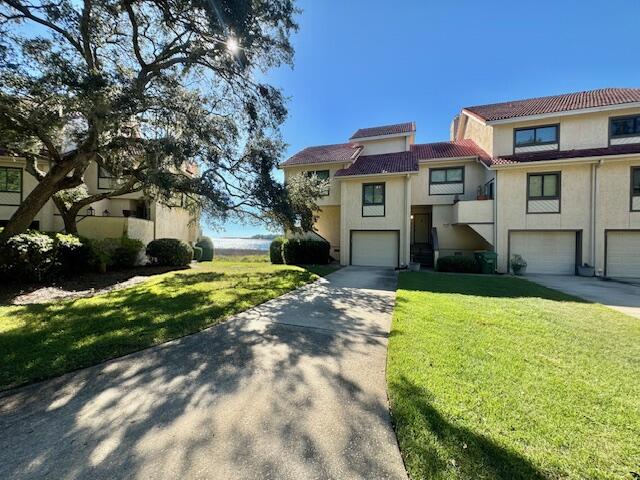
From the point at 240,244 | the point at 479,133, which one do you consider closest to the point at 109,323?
the point at 479,133

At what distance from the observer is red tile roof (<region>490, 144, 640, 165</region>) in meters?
13.6

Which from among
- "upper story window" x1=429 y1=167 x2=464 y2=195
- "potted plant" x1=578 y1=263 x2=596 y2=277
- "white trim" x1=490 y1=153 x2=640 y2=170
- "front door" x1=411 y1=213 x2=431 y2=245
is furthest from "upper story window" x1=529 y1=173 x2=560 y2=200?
"front door" x1=411 y1=213 x2=431 y2=245

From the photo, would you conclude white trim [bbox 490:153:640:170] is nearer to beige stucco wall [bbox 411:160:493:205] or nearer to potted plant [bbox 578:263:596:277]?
beige stucco wall [bbox 411:160:493:205]

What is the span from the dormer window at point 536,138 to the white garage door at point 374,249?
27.8ft

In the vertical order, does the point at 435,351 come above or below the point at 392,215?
below

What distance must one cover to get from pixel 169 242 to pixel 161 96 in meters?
7.59

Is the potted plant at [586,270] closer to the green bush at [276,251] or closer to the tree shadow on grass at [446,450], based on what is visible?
the green bush at [276,251]

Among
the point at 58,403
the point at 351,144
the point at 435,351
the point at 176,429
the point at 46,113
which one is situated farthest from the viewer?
the point at 351,144

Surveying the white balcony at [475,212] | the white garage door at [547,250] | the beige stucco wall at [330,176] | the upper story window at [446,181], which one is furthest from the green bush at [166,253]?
the white garage door at [547,250]

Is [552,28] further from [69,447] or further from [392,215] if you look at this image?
[69,447]

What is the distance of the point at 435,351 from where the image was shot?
4.23m

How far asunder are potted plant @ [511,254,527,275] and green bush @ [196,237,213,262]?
20.2 meters

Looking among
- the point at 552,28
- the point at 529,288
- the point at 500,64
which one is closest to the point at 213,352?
the point at 529,288

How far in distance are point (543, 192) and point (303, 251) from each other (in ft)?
43.4
